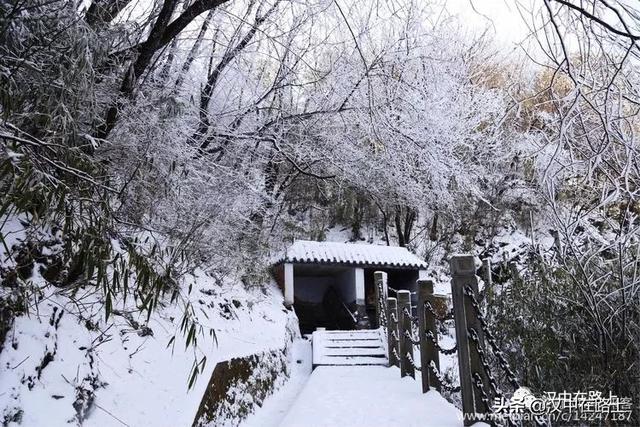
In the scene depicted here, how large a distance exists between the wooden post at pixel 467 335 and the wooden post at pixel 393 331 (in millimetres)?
4413

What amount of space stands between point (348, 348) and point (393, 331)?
2.24 meters

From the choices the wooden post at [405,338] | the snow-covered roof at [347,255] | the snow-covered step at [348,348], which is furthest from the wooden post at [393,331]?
the snow-covered roof at [347,255]

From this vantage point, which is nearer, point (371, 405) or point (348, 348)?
point (371, 405)

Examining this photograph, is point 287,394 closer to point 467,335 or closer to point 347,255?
point 467,335

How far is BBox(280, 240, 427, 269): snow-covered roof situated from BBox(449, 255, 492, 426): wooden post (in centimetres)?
1041

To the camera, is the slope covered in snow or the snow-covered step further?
the snow-covered step

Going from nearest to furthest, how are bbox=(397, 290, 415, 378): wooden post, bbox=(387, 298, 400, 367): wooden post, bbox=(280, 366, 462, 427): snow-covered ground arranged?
bbox=(280, 366, 462, 427): snow-covered ground < bbox=(397, 290, 415, 378): wooden post < bbox=(387, 298, 400, 367): wooden post

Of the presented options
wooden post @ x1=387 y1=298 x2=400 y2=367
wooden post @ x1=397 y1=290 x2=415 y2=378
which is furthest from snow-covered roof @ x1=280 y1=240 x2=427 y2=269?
wooden post @ x1=397 y1=290 x2=415 y2=378

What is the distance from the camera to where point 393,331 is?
8453 mm

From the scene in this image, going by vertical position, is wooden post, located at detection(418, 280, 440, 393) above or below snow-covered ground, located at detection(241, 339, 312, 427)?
above

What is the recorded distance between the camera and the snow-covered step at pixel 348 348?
9852mm

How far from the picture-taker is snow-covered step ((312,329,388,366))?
9852mm

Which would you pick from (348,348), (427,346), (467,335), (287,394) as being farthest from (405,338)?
(348,348)

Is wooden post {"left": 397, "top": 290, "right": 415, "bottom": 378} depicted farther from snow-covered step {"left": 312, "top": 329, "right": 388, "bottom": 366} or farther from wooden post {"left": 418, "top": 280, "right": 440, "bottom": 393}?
snow-covered step {"left": 312, "top": 329, "right": 388, "bottom": 366}
